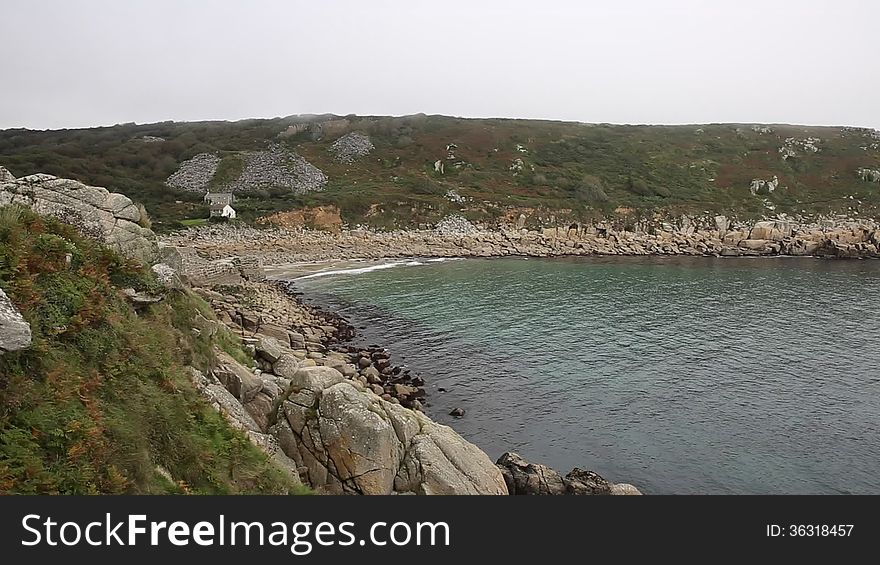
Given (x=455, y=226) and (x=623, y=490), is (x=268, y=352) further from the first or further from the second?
(x=455, y=226)

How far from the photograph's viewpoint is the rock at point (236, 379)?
13102 millimetres

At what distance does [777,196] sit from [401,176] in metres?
63.2

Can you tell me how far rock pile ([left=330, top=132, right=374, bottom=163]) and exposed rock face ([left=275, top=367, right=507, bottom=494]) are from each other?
3419 inches

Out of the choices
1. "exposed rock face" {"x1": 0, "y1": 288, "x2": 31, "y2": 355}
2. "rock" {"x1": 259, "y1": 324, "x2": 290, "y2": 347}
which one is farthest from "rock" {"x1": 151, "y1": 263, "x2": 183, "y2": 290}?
"rock" {"x1": 259, "y1": 324, "x2": 290, "y2": 347}

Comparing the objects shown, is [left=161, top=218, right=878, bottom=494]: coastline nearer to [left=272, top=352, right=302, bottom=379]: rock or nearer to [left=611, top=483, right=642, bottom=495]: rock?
[left=272, top=352, right=302, bottom=379]: rock

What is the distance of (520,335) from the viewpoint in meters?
33.2

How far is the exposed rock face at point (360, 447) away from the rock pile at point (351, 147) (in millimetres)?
86833

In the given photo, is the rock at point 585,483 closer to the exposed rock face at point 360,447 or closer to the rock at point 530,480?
the rock at point 530,480

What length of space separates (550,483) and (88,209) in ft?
46.5

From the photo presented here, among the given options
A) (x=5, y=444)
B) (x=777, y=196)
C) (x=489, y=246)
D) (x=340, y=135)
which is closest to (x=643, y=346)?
(x=5, y=444)

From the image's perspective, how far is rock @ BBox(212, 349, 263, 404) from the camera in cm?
1310

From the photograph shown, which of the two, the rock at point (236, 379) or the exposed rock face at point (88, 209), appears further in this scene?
the rock at point (236, 379)

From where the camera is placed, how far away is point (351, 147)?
328 feet

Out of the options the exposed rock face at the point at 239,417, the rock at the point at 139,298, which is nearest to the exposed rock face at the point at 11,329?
the rock at the point at 139,298
